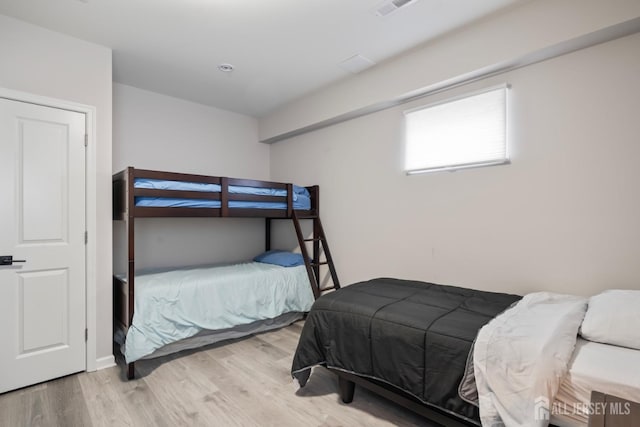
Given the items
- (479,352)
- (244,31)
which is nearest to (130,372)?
(479,352)

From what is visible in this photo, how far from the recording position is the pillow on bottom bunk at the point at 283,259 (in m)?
3.64

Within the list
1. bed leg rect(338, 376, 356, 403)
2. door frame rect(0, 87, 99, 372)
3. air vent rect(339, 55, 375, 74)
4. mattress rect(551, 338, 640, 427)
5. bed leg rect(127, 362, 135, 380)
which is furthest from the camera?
air vent rect(339, 55, 375, 74)

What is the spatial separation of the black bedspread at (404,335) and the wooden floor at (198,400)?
0.77 ft

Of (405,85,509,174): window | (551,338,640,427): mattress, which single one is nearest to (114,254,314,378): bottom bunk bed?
(405,85,509,174): window

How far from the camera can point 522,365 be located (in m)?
1.29

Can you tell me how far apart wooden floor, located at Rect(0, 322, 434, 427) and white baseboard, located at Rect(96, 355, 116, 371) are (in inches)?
2.8

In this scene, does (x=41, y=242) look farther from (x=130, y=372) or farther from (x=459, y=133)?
(x=459, y=133)

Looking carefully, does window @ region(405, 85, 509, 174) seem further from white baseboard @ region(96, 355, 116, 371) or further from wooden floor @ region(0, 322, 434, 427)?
white baseboard @ region(96, 355, 116, 371)

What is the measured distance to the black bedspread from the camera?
153 centimetres

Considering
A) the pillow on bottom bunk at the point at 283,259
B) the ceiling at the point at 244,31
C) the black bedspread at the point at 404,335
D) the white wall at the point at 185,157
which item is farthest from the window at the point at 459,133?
the white wall at the point at 185,157

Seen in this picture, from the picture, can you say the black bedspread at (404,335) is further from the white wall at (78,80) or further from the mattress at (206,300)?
the white wall at (78,80)

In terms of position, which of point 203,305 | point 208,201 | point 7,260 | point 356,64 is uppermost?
point 356,64

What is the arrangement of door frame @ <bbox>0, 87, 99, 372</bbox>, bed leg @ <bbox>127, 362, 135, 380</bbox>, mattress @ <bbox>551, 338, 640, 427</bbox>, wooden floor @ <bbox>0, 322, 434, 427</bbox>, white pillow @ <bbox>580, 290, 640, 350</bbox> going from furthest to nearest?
door frame @ <bbox>0, 87, 99, 372</bbox> → bed leg @ <bbox>127, 362, 135, 380</bbox> → wooden floor @ <bbox>0, 322, 434, 427</bbox> → white pillow @ <bbox>580, 290, 640, 350</bbox> → mattress @ <bbox>551, 338, 640, 427</bbox>

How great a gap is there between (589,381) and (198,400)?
211cm
